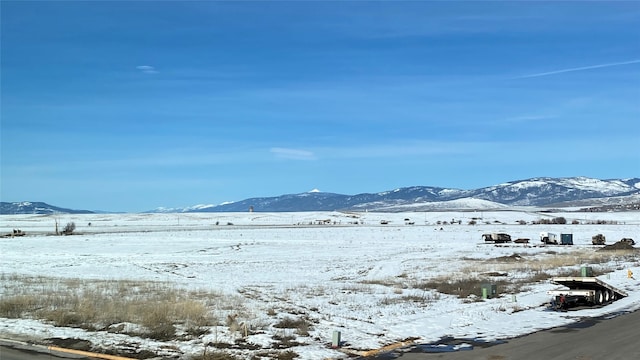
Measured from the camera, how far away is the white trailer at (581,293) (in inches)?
865

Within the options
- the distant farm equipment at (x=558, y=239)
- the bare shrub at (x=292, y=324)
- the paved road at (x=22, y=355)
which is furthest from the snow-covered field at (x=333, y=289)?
the distant farm equipment at (x=558, y=239)

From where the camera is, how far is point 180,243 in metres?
71.0

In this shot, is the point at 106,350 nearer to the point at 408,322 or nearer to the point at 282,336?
the point at 282,336

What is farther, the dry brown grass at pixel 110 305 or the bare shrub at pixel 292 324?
the dry brown grass at pixel 110 305

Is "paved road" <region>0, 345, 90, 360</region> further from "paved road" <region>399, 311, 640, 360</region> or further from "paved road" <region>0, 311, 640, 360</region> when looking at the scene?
"paved road" <region>399, 311, 640, 360</region>

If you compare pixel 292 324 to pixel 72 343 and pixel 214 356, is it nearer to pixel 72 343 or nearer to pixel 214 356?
pixel 214 356

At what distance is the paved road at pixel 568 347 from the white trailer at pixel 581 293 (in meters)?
3.76

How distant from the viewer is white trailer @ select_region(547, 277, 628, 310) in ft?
72.1

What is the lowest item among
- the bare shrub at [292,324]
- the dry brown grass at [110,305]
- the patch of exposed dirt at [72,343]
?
the patch of exposed dirt at [72,343]

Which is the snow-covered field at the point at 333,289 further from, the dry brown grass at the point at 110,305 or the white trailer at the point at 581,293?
the dry brown grass at the point at 110,305

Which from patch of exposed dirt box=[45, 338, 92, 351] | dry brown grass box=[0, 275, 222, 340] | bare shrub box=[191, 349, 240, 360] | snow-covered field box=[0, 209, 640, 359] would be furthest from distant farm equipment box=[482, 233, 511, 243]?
patch of exposed dirt box=[45, 338, 92, 351]

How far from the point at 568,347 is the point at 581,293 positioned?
25.7ft

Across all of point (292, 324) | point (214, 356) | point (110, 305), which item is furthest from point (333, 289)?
point (214, 356)

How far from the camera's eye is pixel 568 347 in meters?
15.1
